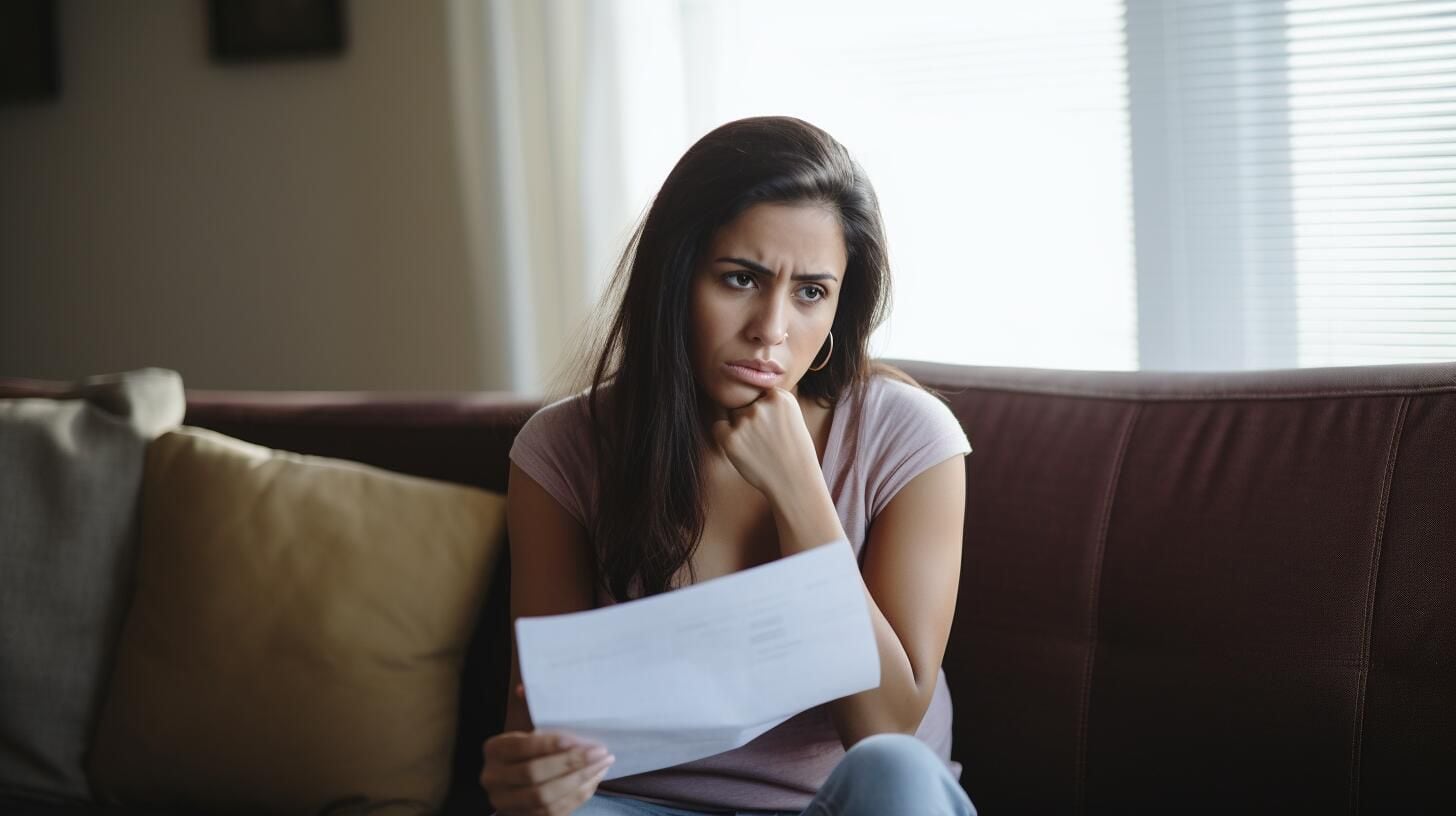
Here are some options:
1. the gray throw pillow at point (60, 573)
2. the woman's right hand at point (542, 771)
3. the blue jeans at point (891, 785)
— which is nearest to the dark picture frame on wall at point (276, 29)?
the gray throw pillow at point (60, 573)

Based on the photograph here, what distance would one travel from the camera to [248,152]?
2668 mm

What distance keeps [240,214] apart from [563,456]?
163 centimetres

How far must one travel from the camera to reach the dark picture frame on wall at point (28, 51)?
2721mm

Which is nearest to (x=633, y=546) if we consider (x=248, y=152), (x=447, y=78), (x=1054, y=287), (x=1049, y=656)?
(x=1049, y=656)

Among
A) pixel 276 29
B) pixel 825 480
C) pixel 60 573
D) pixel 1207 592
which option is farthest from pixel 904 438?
pixel 276 29

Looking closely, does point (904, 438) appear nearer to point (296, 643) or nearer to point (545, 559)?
point (545, 559)

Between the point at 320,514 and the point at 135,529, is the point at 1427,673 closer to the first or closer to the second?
the point at 320,514

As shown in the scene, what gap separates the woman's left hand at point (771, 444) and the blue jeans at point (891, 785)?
0.29m

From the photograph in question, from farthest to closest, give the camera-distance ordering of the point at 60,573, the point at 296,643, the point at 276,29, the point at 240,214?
1. the point at 240,214
2. the point at 276,29
3. the point at 60,573
4. the point at 296,643

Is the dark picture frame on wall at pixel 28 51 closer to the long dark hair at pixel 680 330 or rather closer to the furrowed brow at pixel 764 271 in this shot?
the long dark hair at pixel 680 330

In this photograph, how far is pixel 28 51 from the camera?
2752 millimetres

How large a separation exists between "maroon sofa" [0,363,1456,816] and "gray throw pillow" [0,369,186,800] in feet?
3.72

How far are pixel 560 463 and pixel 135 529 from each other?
717mm

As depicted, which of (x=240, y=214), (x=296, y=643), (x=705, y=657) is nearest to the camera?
(x=705, y=657)
